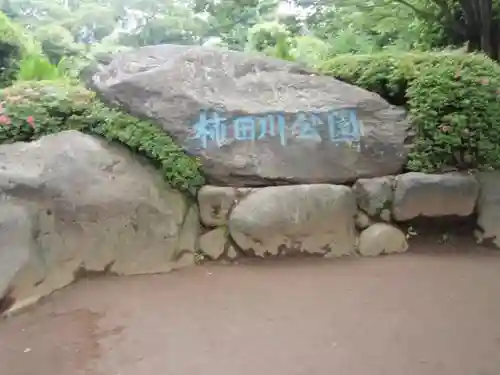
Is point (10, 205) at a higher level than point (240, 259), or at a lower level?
higher

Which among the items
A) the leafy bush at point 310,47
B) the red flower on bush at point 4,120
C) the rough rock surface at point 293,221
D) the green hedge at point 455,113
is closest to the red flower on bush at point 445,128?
the green hedge at point 455,113

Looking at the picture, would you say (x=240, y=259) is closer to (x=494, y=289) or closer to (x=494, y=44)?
(x=494, y=289)

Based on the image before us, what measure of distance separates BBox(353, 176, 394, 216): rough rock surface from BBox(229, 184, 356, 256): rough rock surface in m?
0.24

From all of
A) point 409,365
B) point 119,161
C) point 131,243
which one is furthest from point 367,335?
point 119,161

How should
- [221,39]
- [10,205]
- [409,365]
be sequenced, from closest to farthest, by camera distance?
[409,365] < [10,205] < [221,39]

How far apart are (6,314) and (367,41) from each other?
9.10 metres

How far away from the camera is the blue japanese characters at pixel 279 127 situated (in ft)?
18.0

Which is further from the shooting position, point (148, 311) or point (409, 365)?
point (148, 311)

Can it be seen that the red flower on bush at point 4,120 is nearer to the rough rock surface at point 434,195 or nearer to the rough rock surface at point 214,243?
the rough rock surface at point 214,243

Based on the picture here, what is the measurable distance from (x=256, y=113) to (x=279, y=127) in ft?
0.92

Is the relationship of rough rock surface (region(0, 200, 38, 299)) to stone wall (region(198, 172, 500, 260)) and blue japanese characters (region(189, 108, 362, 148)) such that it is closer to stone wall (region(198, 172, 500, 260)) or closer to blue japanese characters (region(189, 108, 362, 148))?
stone wall (region(198, 172, 500, 260))

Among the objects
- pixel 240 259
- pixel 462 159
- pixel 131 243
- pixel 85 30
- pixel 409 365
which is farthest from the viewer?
pixel 85 30

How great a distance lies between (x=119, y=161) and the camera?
5.07m

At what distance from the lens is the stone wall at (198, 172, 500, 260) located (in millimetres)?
5137
